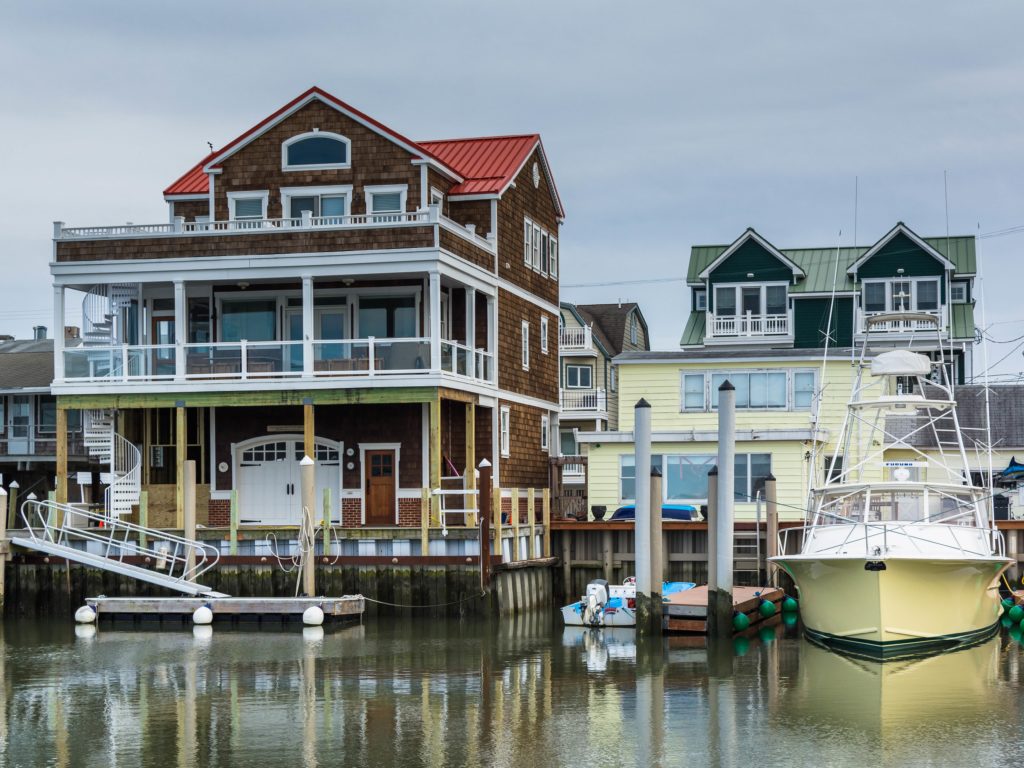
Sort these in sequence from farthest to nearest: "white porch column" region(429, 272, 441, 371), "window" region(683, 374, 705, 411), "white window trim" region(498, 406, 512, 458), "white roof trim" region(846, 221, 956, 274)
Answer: "white roof trim" region(846, 221, 956, 274) < "window" region(683, 374, 705, 411) < "white window trim" region(498, 406, 512, 458) < "white porch column" region(429, 272, 441, 371)

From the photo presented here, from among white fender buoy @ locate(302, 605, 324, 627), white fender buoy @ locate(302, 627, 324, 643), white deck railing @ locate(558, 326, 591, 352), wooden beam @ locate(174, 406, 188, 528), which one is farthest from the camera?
white deck railing @ locate(558, 326, 591, 352)

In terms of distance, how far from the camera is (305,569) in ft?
106

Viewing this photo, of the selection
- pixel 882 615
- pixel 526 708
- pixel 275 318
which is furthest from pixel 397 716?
pixel 275 318

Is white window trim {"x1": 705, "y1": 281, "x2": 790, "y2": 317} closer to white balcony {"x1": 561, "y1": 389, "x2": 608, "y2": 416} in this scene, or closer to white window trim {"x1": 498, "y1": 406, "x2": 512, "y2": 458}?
white balcony {"x1": 561, "y1": 389, "x2": 608, "y2": 416}

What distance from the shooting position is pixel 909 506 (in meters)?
29.2

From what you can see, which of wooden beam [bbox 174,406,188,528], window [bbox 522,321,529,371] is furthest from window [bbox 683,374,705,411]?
wooden beam [bbox 174,406,188,528]

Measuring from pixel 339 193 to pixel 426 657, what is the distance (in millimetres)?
16164

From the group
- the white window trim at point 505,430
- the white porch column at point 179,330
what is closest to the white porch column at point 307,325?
the white porch column at point 179,330

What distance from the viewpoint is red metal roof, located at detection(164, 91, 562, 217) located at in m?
39.4

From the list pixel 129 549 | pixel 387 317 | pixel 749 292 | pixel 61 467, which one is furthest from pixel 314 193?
pixel 749 292

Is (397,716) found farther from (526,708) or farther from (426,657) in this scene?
(426,657)

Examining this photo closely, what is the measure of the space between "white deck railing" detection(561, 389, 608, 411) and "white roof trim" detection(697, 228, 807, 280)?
10069mm

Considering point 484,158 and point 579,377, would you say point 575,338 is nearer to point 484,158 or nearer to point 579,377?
point 579,377

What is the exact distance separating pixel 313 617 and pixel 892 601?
37.7ft
